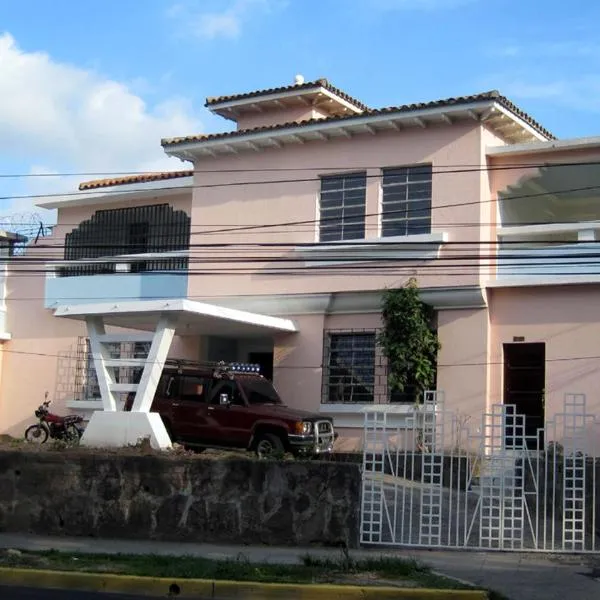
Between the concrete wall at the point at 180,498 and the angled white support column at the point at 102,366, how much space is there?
3.22m

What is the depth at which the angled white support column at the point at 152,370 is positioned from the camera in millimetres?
17203

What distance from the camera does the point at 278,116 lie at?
24.7 meters

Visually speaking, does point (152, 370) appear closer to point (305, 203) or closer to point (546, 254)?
point (305, 203)

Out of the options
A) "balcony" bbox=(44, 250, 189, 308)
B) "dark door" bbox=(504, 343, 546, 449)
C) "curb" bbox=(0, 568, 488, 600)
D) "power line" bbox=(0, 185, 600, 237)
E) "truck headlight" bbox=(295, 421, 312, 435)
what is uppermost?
"power line" bbox=(0, 185, 600, 237)

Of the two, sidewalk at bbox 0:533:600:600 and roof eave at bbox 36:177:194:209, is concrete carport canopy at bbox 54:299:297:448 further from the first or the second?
roof eave at bbox 36:177:194:209

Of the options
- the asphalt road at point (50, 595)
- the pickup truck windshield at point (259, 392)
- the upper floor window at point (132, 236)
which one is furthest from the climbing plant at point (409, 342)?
the asphalt road at point (50, 595)

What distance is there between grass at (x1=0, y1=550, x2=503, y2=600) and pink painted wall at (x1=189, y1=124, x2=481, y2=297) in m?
10.3

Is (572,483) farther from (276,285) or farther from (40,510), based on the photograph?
(276,285)

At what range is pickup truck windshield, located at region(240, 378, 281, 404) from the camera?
755 inches

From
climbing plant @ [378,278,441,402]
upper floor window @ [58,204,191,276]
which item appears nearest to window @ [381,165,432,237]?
climbing plant @ [378,278,441,402]

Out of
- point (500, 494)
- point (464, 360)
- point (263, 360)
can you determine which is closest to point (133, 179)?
point (263, 360)

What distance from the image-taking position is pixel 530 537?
528 inches

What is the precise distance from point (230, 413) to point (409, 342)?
13.7 feet

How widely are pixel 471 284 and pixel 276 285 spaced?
15.0ft
